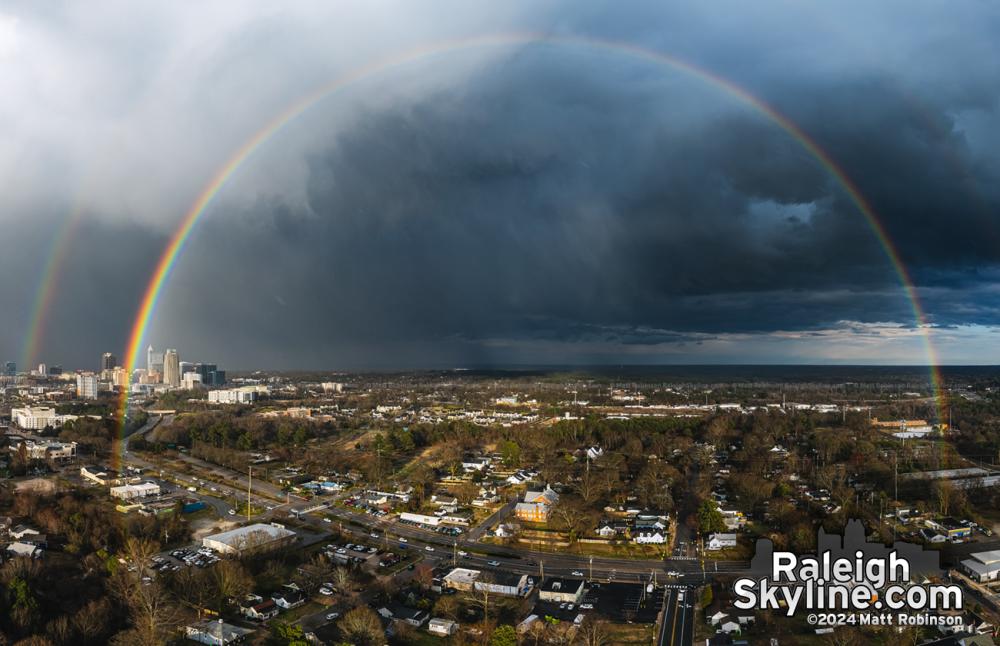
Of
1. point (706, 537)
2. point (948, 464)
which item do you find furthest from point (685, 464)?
point (948, 464)

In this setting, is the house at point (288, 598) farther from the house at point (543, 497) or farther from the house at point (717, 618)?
the house at point (543, 497)

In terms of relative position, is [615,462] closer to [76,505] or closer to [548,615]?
[548,615]

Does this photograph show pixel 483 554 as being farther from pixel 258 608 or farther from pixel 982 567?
pixel 982 567

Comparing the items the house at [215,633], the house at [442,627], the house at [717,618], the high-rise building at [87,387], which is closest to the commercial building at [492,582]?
the house at [442,627]

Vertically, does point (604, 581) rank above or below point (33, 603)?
below

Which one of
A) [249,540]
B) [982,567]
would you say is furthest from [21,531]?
[982,567]

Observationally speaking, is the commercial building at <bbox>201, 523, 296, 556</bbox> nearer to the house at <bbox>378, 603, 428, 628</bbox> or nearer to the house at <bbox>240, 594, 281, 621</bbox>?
the house at <bbox>240, 594, 281, 621</bbox>
